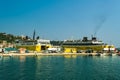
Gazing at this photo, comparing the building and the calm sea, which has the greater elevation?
the building

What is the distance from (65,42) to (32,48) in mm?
32626

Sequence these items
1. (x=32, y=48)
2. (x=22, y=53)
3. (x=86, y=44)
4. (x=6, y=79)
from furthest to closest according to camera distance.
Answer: (x=86, y=44) < (x=32, y=48) < (x=22, y=53) < (x=6, y=79)

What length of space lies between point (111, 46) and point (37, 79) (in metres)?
139

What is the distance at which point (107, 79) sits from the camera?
4700 centimetres

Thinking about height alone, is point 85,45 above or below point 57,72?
above

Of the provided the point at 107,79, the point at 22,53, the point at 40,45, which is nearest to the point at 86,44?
the point at 40,45

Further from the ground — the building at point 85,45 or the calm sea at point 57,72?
the building at point 85,45

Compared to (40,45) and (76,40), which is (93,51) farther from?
(40,45)

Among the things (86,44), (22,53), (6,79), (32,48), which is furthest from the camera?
(86,44)

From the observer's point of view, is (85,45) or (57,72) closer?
(57,72)

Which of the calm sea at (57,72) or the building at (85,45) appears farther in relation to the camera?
the building at (85,45)

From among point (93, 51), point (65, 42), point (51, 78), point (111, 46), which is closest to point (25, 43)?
point (65, 42)

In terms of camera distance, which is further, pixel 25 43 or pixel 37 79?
pixel 25 43

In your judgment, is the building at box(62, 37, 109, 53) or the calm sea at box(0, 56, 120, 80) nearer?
the calm sea at box(0, 56, 120, 80)
